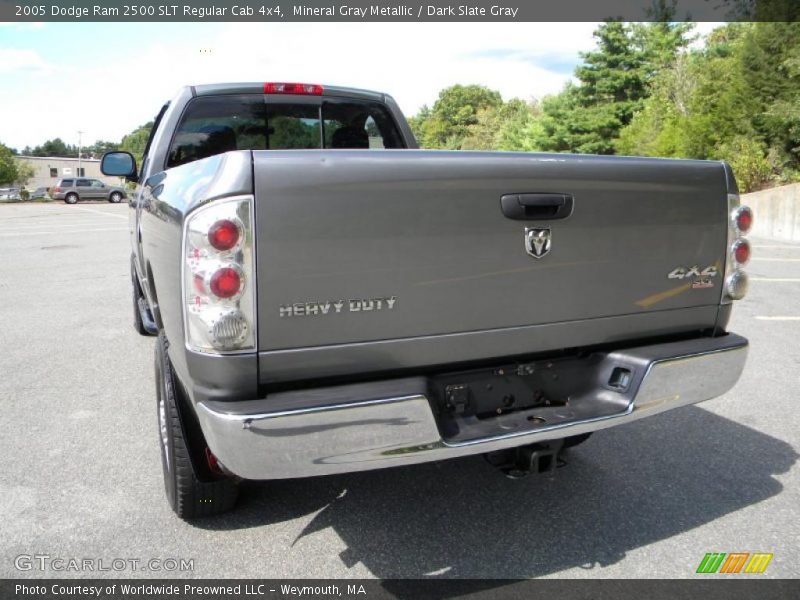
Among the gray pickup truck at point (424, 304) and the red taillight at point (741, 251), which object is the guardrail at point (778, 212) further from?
the gray pickup truck at point (424, 304)

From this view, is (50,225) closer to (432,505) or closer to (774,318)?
(774,318)

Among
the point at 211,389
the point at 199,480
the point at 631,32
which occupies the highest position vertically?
the point at 631,32

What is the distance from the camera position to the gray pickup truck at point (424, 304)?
2.23 m

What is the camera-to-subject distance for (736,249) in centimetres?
305

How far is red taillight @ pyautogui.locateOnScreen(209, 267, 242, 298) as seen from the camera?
86.7 inches

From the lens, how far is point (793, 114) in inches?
714

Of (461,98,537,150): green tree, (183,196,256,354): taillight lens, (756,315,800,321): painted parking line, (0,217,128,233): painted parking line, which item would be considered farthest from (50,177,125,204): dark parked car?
(183,196,256,354): taillight lens

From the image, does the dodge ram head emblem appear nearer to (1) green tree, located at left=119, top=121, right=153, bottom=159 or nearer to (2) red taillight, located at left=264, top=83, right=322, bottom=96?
(2) red taillight, located at left=264, top=83, right=322, bottom=96

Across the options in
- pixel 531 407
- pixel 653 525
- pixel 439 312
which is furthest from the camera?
pixel 653 525

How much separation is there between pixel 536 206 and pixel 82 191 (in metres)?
44.6

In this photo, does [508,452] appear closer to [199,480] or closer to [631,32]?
[199,480]

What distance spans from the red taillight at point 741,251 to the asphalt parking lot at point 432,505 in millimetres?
1157

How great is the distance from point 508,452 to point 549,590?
531 millimetres

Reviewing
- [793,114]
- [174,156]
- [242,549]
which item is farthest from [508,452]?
[793,114]
